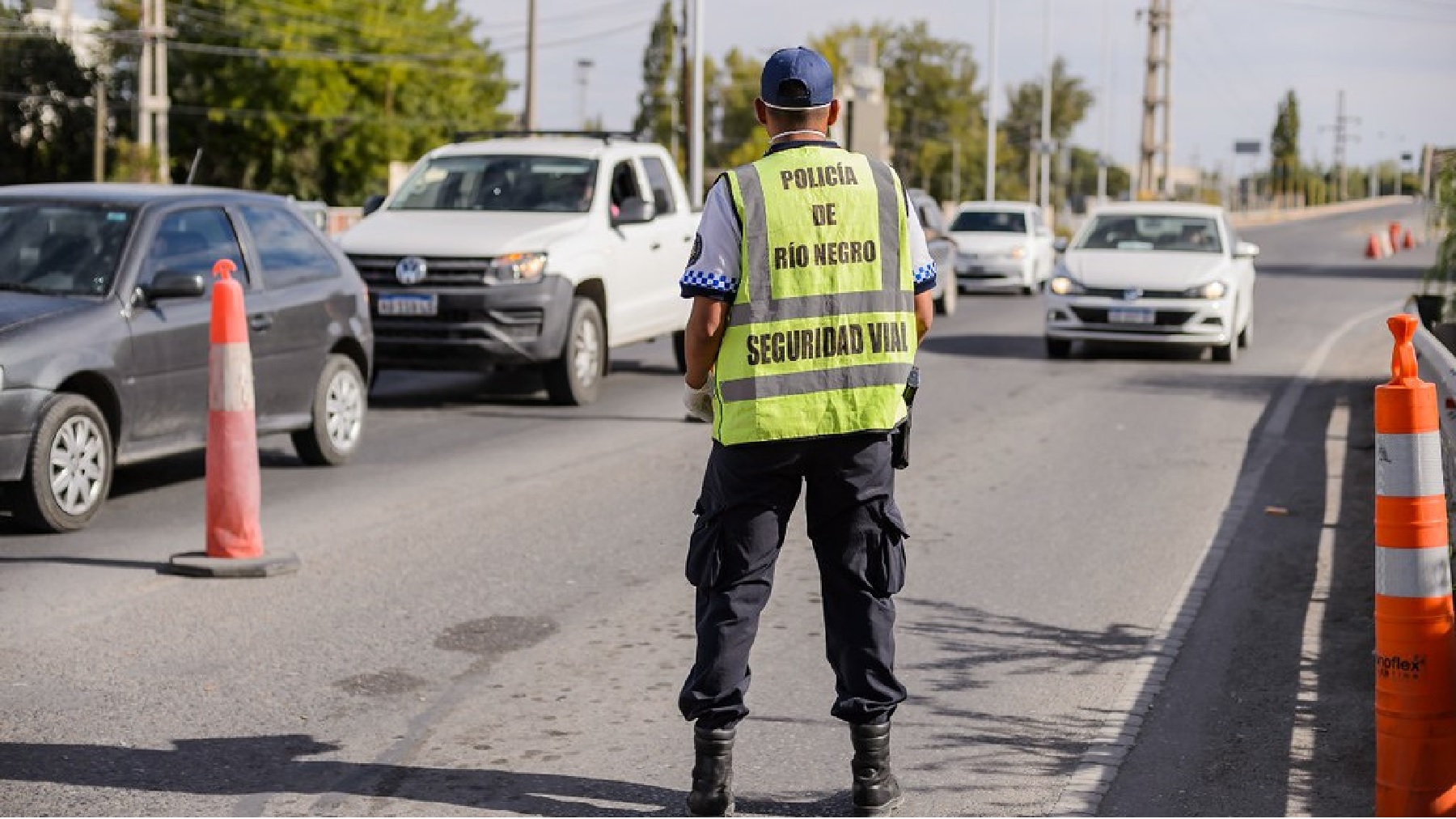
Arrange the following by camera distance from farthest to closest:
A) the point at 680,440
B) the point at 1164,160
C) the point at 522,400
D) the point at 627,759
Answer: the point at 1164,160, the point at 522,400, the point at 680,440, the point at 627,759

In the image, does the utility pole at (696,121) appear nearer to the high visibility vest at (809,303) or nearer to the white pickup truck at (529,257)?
the white pickup truck at (529,257)

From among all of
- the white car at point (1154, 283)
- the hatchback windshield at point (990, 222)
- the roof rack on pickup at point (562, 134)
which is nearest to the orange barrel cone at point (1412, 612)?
the roof rack on pickup at point (562, 134)

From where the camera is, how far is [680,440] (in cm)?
1281

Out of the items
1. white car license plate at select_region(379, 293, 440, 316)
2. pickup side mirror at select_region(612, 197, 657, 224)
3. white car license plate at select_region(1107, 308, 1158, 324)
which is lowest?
white car license plate at select_region(1107, 308, 1158, 324)

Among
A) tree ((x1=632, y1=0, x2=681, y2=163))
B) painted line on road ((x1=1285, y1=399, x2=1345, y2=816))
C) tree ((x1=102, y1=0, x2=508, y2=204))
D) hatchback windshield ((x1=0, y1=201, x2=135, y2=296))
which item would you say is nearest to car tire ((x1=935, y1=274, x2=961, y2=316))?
painted line on road ((x1=1285, y1=399, x2=1345, y2=816))

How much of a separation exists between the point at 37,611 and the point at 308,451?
158 inches

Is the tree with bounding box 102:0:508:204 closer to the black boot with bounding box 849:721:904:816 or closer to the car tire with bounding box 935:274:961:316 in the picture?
the car tire with bounding box 935:274:961:316

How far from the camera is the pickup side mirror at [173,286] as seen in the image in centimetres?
937

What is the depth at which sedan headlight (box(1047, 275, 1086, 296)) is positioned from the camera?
19578 millimetres

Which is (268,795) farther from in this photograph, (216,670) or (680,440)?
(680,440)

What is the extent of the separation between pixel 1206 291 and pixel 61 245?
12363 mm

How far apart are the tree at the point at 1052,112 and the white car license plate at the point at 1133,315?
391ft

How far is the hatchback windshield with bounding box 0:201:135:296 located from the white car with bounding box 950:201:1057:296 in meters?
23.6

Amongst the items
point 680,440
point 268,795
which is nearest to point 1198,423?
point 680,440
